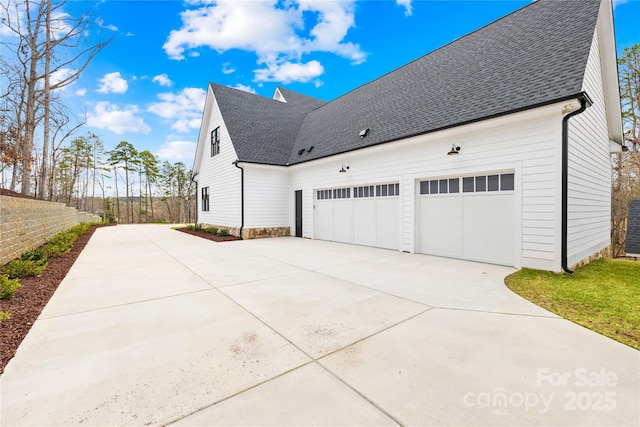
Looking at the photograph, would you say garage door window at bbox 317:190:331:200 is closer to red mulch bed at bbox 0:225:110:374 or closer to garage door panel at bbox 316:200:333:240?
garage door panel at bbox 316:200:333:240

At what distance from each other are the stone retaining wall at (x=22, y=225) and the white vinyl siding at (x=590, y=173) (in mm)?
11571

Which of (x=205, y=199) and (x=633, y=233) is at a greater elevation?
(x=205, y=199)

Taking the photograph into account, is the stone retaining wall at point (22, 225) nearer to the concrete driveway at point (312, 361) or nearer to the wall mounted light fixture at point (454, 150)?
the concrete driveway at point (312, 361)

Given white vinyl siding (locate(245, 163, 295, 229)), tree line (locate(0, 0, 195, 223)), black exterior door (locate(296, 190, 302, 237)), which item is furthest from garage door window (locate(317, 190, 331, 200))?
tree line (locate(0, 0, 195, 223))

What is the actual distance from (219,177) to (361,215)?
342 inches

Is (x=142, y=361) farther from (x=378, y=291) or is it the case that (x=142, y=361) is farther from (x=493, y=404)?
(x=378, y=291)

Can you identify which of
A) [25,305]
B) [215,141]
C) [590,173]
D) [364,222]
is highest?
[215,141]

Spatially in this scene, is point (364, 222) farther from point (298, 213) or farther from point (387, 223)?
point (298, 213)

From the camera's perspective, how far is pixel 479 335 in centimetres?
294

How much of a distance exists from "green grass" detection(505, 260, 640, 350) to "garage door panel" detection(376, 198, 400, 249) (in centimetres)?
369

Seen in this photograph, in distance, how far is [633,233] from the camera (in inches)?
435

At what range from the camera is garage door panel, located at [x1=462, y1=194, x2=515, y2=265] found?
6.39 metres

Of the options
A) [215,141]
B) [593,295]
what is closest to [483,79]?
[593,295]

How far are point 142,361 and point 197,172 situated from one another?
728 inches
